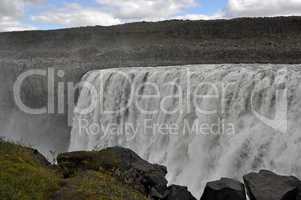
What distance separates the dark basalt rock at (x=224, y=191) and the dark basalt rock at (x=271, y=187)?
0.32 m

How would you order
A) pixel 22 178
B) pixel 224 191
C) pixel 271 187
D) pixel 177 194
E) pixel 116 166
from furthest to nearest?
pixel 116 166 → pixel 177 194 → pixel 224 191 → pixel 271 187 → pixel 22 178

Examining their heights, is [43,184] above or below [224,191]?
above

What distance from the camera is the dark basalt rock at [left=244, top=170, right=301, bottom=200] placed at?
12.8 m

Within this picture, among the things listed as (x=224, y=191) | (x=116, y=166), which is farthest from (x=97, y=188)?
(x=224, y=191)

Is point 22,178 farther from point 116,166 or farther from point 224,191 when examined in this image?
point 224,191

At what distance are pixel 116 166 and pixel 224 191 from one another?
3.25 m

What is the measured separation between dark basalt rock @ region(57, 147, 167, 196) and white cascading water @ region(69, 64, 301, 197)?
7.17m

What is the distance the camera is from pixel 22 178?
9930 mm

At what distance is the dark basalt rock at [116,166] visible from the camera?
13.5 metres

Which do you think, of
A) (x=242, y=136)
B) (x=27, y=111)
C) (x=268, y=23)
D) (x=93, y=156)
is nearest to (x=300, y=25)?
(x=268, y=23)

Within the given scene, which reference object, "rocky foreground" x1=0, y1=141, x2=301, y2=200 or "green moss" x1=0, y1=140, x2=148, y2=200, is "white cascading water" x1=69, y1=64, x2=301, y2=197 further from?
"green moss" x1=0, y1=140, x2=148, y2=200

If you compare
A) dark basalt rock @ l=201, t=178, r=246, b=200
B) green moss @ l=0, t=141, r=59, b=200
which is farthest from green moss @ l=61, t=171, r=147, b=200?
dark basalt rock @ l=201, t=178, r=246, b=200

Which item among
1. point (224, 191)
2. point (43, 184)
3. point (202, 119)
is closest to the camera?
point (43, 184)

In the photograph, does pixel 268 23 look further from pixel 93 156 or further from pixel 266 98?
pixel 93 156
